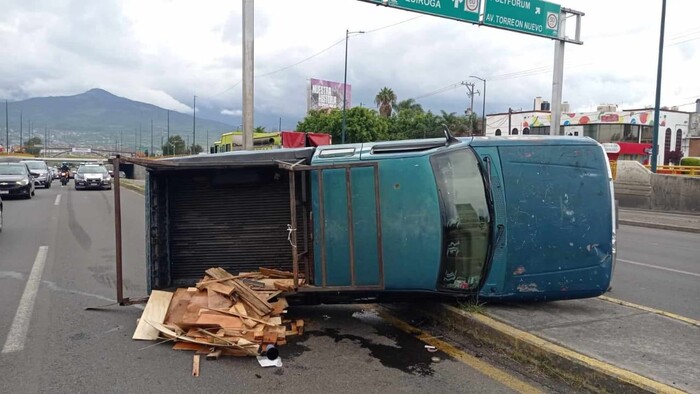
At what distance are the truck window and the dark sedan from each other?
69.2ft

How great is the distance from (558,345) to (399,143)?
2290 mm

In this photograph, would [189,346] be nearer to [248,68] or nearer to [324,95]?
[248,68]

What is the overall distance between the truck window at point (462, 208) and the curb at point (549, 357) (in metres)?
0.44

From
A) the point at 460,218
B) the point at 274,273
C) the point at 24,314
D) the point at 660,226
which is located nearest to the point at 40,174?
the point at 24,314

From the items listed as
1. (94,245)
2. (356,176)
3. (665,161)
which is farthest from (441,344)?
(665,161)

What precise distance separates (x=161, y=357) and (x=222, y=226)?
191 cm

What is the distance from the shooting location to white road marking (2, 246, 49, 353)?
4660 mm

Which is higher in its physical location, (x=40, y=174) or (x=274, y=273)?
(x=274, y=273)

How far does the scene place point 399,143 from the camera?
5.07 meters

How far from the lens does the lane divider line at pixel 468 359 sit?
12.7ft

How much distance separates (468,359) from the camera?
4398mm

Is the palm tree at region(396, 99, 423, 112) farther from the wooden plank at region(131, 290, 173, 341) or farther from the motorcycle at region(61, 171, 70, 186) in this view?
the wooden plank at region(131, 290, 173, 341)

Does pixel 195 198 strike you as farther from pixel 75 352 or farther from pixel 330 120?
pixel 330 120

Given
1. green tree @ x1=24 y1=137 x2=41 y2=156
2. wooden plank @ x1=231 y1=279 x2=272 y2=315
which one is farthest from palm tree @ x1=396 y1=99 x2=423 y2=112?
green tree @ x1=24 y1=137 x2=41 y2=156
